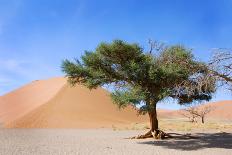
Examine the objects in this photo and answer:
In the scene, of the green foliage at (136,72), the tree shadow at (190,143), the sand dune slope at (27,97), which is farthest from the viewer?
the sand dune slope at (27,97)

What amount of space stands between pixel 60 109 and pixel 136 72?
36.0 metres

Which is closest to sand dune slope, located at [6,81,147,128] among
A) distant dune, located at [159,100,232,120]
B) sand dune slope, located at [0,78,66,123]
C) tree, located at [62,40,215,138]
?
sand dune slope, located at [0,78,66,123]

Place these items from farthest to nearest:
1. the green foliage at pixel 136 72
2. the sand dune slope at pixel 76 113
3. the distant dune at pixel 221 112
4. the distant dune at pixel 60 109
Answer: the distant dune at pixel 221 112
the distant dune at pixel 60 109
the sand dune slope at pixel 76 113
the green foliage at pixel 136 72

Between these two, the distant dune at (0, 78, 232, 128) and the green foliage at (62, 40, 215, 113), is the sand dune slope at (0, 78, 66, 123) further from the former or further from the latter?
the green foliage at (62, 40, 215, 113)

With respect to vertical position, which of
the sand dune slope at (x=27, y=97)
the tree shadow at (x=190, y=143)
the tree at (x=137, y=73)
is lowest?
the tree shadow at (x=190, y=143)

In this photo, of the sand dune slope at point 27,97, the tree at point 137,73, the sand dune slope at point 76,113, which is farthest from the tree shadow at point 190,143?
the sand dune slope at point 27,97

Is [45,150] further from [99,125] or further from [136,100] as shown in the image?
[99,125]

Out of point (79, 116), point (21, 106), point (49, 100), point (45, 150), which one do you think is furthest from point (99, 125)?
point (45, 150)

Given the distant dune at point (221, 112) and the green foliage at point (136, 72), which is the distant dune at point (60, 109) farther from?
the distant dune at point (221, 112)

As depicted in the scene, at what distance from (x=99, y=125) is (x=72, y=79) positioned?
79.1 feet

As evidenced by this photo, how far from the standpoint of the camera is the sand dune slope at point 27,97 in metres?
65.8

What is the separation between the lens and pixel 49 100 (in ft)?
212

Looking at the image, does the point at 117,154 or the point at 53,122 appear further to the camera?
the point at 53,122

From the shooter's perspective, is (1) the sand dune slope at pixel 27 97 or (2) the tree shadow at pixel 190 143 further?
(1) the sand dune slope at pixel 27 97
